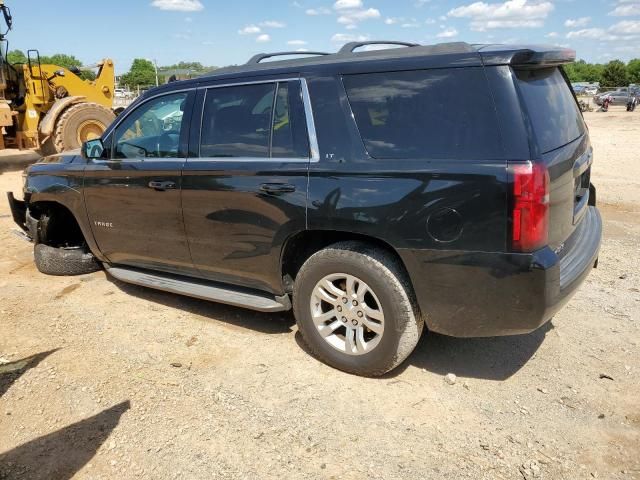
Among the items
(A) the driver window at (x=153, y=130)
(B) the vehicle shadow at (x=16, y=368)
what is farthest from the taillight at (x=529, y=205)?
(B) the vehicle shadow at (x=16, y=368)

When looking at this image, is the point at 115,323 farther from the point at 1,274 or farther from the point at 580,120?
the point at 580,120

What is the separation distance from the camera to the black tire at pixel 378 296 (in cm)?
320

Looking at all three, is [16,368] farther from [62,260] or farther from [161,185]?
[62,260]

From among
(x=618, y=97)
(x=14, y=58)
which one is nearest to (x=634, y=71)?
(x=618, y=97)

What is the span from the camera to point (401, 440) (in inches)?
114

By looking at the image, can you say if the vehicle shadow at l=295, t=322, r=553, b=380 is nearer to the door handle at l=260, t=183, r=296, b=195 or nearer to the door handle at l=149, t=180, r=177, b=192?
the door handle at l=260, t=183, r=296, b=195

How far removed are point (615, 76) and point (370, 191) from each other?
248 ft

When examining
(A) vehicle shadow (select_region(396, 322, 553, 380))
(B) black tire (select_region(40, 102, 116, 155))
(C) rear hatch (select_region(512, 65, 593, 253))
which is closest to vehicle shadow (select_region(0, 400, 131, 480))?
(A) vehicle shadow (select_region(396, 322, 553, 380))

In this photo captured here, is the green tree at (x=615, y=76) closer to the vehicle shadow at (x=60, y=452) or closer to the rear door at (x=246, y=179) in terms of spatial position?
the rear door at (x=246, y=179)

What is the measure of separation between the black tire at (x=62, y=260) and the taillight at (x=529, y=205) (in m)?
4.27

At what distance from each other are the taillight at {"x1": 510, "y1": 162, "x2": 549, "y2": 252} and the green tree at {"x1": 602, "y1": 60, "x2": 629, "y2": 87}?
240ft

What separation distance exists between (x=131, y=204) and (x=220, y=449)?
7.57 feet

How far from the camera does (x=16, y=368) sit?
12.1 feet

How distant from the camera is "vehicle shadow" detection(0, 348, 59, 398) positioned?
3.49m
